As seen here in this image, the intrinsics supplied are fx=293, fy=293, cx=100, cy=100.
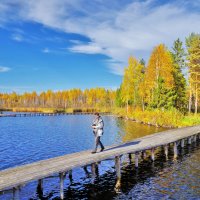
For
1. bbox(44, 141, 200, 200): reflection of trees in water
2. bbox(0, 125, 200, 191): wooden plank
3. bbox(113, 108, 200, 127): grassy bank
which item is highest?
bbox(113, 108, 200, 127): grassy bank

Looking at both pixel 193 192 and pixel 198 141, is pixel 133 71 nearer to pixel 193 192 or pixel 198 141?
pixel 198 141

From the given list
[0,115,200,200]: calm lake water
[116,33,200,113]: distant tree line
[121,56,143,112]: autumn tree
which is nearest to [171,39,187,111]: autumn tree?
[116,33,200,113]: distant tree line

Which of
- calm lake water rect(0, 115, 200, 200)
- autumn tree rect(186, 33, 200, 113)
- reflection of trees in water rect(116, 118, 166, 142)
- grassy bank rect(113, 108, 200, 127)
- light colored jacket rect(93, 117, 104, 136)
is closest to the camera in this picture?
calm lake water rect(0, 115, 200, 200)

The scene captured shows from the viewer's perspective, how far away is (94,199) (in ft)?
61.3

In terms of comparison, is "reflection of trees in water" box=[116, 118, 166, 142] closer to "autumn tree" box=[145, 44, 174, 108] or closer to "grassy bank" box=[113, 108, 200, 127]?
"grassy bank" box=[113, 108, 200, 127]

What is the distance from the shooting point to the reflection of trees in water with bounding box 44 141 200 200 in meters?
19.6

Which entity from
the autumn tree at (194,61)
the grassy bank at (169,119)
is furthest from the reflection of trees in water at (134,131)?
the autumn tree at (194,61)

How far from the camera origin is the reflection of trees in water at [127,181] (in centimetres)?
1964

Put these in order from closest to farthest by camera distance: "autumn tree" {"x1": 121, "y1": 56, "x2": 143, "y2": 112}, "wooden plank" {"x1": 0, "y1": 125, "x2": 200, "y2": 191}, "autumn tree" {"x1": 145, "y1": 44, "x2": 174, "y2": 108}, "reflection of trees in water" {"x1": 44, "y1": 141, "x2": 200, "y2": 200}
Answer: "wooden plank" {"x1": 0, "y1": 125, "x2": 200, "y2": 191} < "reflection of trees in water" {"x1": 44, "y1": 141, "x2": 200, "y2": 200} < "autumn tree" {"x1": 145, "y1": 44, "x2": 174, "y2": 108} < "autumn tree" {"x1": 121, "y1": 56, "x2": 143, "y2": 112}

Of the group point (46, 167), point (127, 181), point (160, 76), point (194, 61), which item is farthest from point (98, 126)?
point (194, 61)

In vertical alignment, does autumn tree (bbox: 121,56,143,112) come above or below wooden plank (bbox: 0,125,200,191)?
above

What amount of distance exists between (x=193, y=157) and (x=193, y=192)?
12.0 m

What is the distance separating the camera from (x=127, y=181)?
2264cm

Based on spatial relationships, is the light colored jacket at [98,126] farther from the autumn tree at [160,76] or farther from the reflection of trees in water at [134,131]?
the autumn tree at [160,76]
